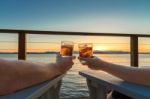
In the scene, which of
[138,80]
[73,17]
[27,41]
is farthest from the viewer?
[73,17]

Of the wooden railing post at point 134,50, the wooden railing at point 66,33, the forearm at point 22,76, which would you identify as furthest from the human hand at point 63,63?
the wooden railing post at point 134,50

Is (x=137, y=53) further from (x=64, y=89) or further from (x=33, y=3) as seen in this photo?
(x=33, y=3)

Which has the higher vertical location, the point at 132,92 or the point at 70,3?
the point at 70,3

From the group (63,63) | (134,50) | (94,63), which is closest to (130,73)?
(94,63)

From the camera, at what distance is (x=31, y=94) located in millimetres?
1186

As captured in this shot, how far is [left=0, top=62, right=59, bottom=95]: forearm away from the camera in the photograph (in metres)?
1.29

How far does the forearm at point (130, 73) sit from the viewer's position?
1.51 m

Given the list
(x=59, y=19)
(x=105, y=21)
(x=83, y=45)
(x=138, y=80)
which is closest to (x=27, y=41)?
(x=83, y=45)

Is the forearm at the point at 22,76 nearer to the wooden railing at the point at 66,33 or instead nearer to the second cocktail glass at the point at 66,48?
the second cocktail glass at the point at 66,48

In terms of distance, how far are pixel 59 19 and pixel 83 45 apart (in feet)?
36.8

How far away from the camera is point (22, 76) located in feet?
4.64

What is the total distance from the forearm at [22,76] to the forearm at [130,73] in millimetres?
306

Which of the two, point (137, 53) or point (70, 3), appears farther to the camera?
point (70, 3)

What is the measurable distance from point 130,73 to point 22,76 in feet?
1.67
